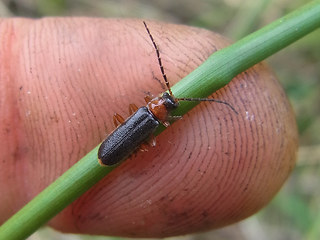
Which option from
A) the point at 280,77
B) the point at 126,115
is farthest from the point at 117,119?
the point at 280,77

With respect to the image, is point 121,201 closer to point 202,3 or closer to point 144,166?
point 144,166

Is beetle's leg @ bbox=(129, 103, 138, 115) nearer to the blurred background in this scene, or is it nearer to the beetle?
the beetle

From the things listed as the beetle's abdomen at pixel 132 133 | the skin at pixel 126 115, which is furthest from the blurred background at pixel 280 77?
the beetle's abdomen at pixel 132 133

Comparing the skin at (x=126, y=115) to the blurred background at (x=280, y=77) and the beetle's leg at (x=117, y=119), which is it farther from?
the blurred background at (x=280, y=77)

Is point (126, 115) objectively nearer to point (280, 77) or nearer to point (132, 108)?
point (132, 108)

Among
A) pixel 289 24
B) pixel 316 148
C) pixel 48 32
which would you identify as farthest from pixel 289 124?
pixel 316 148

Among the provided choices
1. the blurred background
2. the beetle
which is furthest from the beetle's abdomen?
the blurred background
